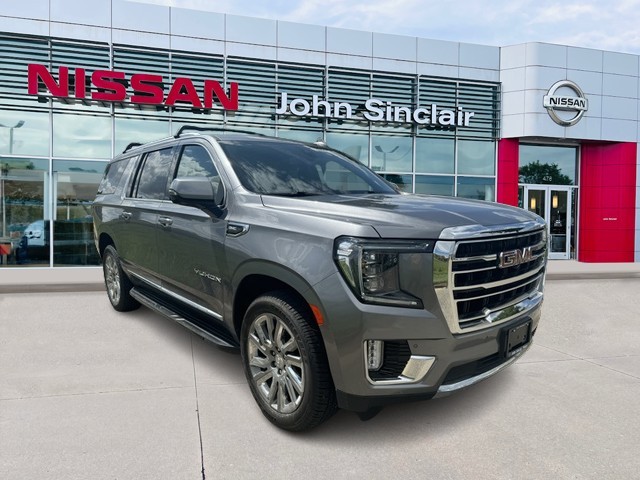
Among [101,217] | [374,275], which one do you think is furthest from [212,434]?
[101,217]

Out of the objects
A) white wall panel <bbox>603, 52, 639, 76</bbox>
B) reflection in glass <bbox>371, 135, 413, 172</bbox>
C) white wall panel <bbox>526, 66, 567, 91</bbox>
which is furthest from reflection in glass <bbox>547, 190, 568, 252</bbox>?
reflection in glass <bbox>371, 135, 413, 172</bbox>

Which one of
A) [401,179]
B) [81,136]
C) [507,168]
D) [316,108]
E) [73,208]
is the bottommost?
[73,208]

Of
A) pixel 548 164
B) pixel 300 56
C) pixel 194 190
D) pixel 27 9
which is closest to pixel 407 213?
pixel 194 190

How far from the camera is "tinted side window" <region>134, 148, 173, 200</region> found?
179 inches

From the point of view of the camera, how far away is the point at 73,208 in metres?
12.0

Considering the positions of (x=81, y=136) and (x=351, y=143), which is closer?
(x=81, y=136)

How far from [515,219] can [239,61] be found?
36.9 ft

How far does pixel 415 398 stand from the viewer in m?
2.57

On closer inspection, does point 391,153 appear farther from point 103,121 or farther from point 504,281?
point 504,281

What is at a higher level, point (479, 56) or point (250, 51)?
point (479, 56)

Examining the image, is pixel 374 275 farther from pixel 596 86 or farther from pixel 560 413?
pixel 596 86

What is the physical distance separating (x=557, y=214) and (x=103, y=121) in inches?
563

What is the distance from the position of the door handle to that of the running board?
2.53 feet

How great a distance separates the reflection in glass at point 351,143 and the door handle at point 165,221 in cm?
960
